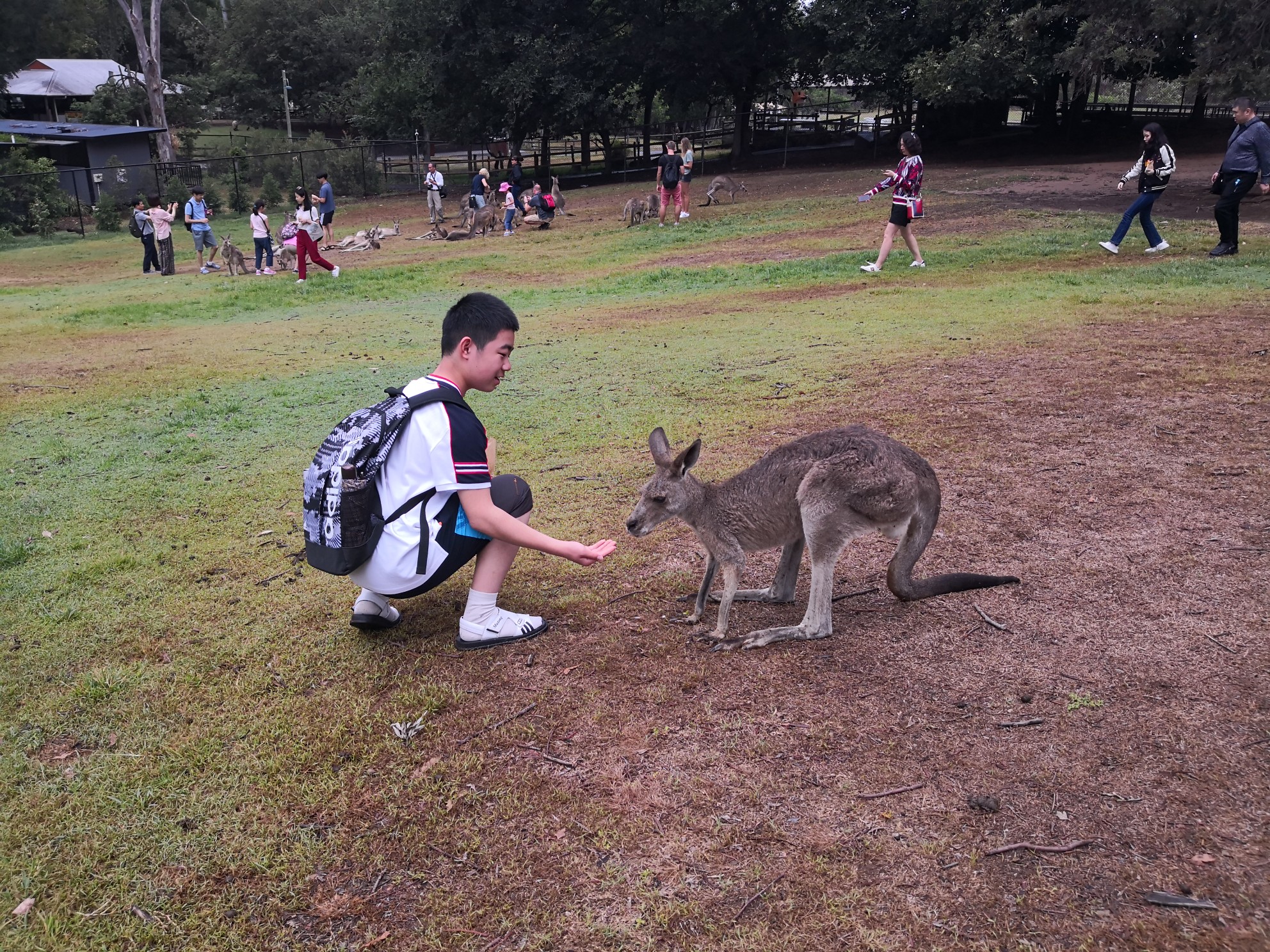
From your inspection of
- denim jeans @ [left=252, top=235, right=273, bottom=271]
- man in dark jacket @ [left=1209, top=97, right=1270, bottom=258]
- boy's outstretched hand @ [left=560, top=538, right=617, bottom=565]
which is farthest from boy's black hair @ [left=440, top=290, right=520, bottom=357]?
denim jeans @ [left=252, top=235, right=273, bottom=271]

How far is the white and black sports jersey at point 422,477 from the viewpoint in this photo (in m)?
3.32

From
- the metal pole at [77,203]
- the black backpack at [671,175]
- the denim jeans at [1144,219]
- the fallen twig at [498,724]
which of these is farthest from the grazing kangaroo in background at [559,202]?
the fallen twig at [498,724]

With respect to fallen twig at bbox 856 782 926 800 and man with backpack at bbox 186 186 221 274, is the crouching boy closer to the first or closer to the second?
fallen twig at bbox 856 782 926 800

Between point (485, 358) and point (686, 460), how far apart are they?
2.87 feet

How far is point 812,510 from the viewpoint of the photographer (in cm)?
349

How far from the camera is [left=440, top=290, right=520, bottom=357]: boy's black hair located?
11.3 feet

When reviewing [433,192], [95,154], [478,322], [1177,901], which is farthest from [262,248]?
[1177,901]

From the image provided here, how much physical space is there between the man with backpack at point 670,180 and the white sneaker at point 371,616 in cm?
1659

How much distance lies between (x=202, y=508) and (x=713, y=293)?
807 centimetres

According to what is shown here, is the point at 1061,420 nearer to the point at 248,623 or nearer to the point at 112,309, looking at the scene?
the point at 248,623

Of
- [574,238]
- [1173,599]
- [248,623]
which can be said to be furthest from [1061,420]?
[574,238]

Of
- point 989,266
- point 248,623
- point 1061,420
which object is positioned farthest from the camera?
point 989,266

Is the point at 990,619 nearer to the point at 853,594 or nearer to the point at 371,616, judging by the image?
the point at 853,594

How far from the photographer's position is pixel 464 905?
2465 millimetres
